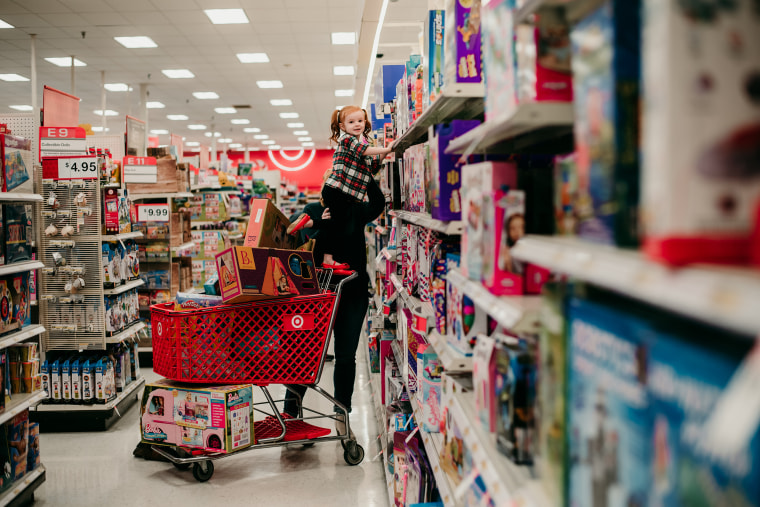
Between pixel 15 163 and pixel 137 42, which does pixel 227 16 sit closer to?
pixel 137 42

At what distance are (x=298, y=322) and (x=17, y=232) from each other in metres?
1.51

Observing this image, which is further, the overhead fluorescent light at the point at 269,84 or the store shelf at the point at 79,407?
the overhead fluorescent light at the point at 269,84

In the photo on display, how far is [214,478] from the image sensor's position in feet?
11.3

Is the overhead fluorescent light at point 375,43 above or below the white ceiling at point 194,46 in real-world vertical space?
below

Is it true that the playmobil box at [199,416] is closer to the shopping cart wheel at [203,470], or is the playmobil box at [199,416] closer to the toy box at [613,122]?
the shopping cart wheel at [203,470]

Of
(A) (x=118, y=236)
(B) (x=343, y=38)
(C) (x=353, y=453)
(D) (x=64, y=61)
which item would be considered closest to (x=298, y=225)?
(C) (x=353, y=453)

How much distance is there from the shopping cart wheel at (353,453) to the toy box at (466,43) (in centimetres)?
246

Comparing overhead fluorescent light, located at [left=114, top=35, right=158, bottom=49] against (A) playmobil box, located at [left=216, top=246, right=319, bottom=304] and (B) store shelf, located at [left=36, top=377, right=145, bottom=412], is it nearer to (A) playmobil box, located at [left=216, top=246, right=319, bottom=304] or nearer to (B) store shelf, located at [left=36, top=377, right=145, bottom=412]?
(B) store shelf, located at [left=36, top=377, right=145, bottom=412]

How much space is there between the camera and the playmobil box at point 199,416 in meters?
3.23

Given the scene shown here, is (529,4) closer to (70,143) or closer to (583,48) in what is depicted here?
(583,48)

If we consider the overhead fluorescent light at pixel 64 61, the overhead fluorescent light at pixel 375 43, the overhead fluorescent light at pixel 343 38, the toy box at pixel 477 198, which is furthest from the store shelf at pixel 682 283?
the overhead fluorescent light at pixel 64 61

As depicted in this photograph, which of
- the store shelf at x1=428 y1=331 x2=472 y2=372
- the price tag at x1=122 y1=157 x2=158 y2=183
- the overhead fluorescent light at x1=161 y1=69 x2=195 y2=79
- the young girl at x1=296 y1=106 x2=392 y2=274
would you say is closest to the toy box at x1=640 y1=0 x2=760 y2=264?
the store shelf at x1=428 y1=331 x2=472 y2=372

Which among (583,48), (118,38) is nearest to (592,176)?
(583,48)

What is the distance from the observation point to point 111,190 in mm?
4418
